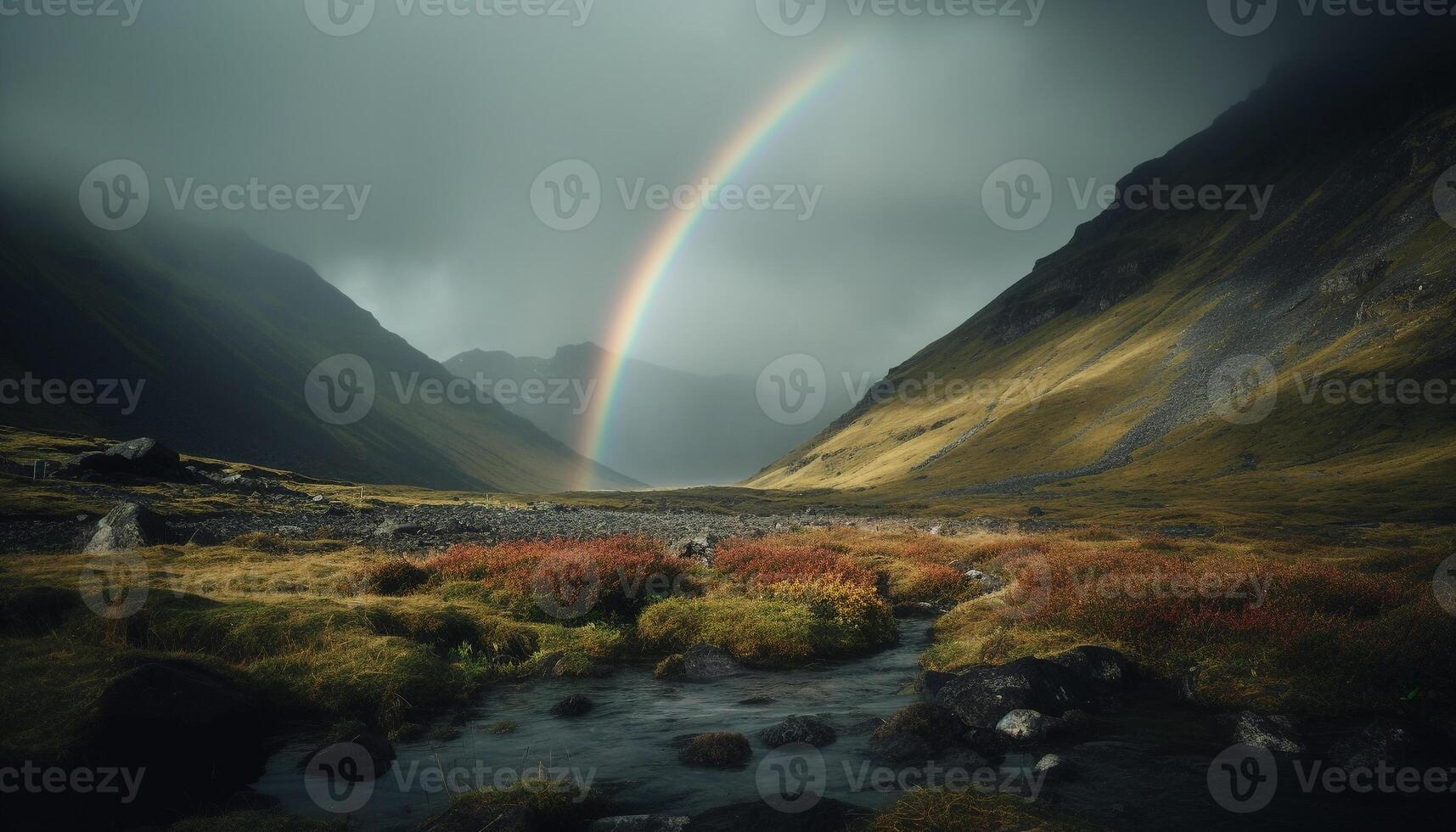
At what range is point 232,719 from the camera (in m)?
10.9

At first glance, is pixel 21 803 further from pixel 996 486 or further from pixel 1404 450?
pixel 996 486

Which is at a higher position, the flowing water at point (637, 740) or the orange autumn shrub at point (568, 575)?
the orange autumn shrub at point (568, 575)

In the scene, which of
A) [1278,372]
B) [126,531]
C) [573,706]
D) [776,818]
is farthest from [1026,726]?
[1278,372]

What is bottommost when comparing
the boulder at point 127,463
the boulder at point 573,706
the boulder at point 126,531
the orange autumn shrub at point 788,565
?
the boulder at point 573,706

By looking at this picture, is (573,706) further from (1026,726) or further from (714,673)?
(1026,726)

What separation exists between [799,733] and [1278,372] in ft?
457

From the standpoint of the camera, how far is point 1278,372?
4424 inches

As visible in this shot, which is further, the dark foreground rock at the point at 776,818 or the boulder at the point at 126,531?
the boulder at the point at 126,531

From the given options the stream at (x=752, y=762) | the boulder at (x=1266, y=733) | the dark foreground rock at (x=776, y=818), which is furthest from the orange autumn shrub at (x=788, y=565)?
the dark foreground rock at (x=776, y=818)

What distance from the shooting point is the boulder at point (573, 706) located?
13664 mm

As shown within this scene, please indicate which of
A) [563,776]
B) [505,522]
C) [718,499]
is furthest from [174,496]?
[718,499]

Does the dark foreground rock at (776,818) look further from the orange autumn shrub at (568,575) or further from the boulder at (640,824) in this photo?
the orange autumn shrub at (568,575)

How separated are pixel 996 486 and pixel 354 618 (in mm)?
121651

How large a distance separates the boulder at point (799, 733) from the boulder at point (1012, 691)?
96.1 inches
